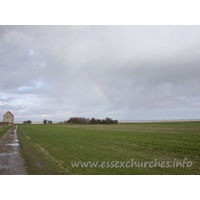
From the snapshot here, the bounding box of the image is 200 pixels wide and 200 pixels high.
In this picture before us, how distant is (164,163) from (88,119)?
478 ft

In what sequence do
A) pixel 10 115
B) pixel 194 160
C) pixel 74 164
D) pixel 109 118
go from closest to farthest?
pixel 74 164 → pixel 194 160 → pixel 10 115 → pixel 109 118

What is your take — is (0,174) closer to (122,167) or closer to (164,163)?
(122,167)

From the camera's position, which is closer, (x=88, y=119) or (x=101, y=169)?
(x=101, y=169)

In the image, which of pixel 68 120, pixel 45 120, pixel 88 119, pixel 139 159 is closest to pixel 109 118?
pixel 88 119

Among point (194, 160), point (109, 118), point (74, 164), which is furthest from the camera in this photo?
point (109, 118)

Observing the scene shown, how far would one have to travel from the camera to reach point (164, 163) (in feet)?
30.6

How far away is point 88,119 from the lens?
15338 centimetres

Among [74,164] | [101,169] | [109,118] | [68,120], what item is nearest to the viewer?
[101,169]

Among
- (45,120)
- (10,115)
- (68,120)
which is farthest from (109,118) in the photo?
(10,115)
